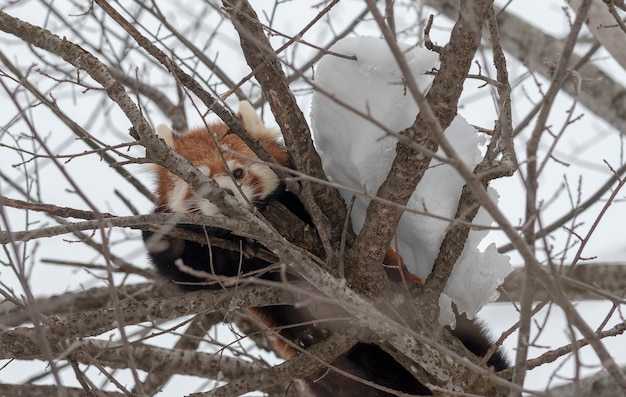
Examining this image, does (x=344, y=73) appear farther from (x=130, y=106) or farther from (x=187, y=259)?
(x=187, y=259)

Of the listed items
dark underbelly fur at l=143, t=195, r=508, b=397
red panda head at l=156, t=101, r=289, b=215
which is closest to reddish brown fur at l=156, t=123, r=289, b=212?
red panda head at l=156, t=101, r=289, b=215

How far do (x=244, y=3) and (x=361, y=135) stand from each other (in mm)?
864

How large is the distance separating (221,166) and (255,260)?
1.85 feet

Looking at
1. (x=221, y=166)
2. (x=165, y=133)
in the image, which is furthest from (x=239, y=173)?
(x=165, y=133)

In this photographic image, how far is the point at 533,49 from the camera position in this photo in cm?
745

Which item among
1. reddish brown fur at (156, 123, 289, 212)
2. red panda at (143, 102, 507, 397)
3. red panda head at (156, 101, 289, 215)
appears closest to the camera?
red panda at (143, 102, 507, 397)

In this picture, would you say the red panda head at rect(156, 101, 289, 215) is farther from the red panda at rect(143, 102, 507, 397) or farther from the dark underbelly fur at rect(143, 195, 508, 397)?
the dark underbelly fur at rect(143, 195, 508, 397)

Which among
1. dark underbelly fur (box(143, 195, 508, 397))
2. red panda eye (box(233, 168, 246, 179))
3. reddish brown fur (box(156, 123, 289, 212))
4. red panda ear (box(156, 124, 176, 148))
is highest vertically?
red panda ear (box(156, 124, 176, 148))

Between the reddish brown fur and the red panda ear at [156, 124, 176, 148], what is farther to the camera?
the red panda ear at [156, 124, 176, 148]

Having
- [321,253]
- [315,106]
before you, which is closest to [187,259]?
[321,253]

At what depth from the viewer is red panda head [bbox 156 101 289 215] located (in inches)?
163

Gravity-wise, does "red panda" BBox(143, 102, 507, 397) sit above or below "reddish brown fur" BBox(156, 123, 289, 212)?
below

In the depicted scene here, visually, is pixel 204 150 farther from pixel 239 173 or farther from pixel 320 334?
pixel 320 334

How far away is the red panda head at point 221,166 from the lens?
4133 mm
